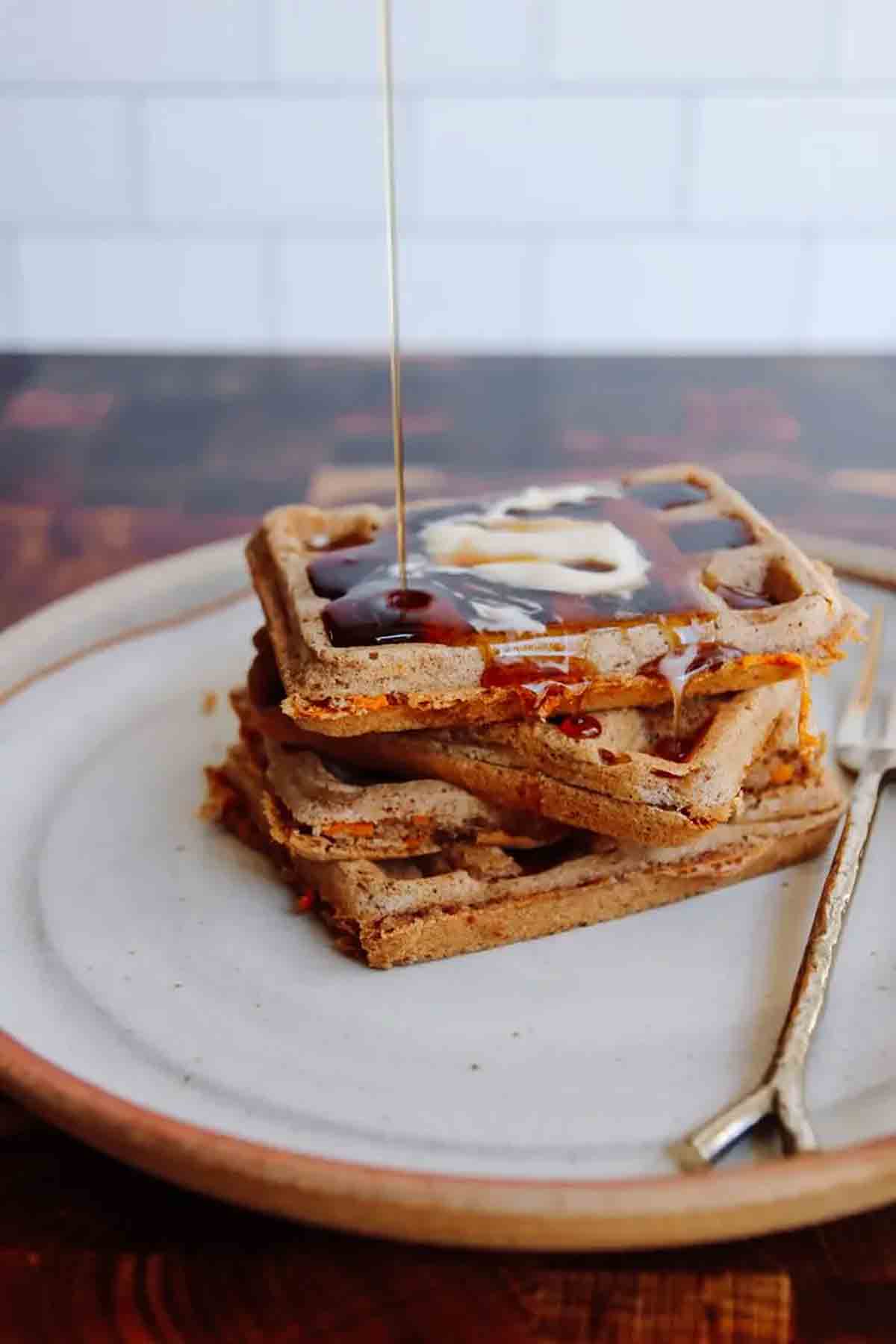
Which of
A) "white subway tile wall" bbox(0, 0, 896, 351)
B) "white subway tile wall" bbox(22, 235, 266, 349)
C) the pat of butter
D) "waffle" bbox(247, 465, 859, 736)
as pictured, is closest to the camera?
"waffle" bbox(247, 465, 859, 736)

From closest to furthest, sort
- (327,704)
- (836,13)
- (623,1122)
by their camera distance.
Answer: (623,1122), (327,704), (836,13)

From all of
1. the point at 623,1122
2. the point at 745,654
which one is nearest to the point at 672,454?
the point at 745,654

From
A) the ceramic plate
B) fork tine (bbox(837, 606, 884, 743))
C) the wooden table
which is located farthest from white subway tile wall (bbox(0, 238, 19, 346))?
fork tine (bbox(837, 606, 884, 743))

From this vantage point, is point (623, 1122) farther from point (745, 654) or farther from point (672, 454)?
point (672, 454)

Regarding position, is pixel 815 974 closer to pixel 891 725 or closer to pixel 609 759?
pixel 609 759

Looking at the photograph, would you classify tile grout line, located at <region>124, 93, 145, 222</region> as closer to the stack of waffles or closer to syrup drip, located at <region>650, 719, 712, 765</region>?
the stack of waffles

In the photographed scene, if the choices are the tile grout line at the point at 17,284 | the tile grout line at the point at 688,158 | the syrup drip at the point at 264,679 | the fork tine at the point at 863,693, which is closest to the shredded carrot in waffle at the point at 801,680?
the fork tine at the point at 863,693
